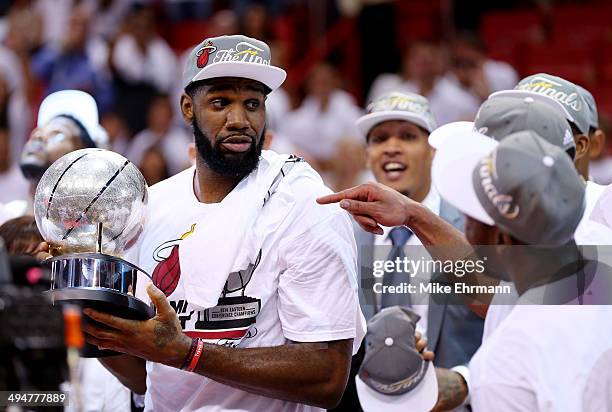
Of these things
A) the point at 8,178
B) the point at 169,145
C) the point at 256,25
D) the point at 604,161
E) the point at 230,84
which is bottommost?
the point at 230,84

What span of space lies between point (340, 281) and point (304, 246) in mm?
168

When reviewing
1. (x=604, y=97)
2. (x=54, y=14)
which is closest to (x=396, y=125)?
(x=604, y=97)

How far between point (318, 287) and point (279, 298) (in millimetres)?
156

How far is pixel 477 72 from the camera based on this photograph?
10.8 metres

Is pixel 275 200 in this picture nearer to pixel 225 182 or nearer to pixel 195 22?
pixel 225 182

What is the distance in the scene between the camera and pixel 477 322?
495 cm

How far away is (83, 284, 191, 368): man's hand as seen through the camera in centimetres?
350

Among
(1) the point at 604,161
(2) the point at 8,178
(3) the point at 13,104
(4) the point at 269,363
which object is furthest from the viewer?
(3) the point at 13,104

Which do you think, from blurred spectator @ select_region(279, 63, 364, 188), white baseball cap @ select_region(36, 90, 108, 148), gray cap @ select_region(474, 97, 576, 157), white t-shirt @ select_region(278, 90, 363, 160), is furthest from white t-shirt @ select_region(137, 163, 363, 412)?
white t-shirt @ select_region(278, 90, 363, 160)

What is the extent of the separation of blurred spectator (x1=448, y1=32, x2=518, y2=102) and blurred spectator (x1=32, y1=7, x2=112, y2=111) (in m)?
3.38

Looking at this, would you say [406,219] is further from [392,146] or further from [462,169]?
[392,146]

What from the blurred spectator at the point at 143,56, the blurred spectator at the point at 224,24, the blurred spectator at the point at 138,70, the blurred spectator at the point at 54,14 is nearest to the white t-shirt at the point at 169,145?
the blurred spectator at the point at 138,70

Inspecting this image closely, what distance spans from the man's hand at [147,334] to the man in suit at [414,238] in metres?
1.11

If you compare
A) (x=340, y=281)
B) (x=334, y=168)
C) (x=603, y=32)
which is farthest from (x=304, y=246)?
(x=603, y=32)
